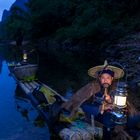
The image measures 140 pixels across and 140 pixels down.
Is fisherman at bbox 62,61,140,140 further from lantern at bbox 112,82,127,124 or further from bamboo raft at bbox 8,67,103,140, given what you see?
bamboo raft at bbox 8,67,103,140

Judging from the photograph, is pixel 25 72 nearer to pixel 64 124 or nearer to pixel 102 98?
pixel 64 124

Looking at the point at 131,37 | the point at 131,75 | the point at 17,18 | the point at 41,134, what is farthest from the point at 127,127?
the point at 17,18

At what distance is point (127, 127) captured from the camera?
7.53 metres

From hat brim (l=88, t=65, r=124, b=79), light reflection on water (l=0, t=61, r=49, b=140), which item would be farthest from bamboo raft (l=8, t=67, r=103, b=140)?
hat brim (l=88, t=65, r=124, b=79)

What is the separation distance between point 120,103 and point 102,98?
3.13 feet

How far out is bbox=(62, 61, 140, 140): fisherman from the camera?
698cm

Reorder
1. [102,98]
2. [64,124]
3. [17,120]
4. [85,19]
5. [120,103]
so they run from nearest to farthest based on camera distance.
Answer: [120,103] → [102,98] → [64,124] → [17,120] → [85,19]

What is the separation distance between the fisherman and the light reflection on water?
3.61m

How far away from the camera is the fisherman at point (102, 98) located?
6977 millimetres

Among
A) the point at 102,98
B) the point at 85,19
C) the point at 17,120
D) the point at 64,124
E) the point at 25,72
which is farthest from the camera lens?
the point at 85,19

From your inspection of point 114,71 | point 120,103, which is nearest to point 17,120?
point 114,71

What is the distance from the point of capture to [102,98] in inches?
276

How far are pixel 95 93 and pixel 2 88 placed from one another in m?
13.5

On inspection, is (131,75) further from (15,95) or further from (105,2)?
(105,2)
